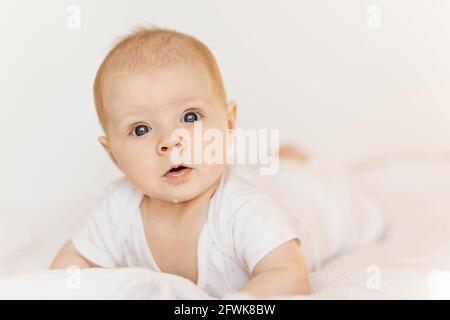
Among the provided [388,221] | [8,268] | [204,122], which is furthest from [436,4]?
[8,268]

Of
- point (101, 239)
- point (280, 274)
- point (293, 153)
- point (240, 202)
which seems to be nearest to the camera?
point (280, 274)

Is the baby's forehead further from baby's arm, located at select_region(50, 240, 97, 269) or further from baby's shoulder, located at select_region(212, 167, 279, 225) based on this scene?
baby's arm, located at select_region(50, 240, 97, 269)

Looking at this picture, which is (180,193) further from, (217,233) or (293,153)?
(293,153)

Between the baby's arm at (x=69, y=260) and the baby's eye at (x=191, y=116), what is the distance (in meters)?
0.32

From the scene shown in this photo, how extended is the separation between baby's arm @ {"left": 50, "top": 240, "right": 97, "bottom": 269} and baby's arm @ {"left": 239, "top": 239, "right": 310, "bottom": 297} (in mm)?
321

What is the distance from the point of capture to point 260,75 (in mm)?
1827

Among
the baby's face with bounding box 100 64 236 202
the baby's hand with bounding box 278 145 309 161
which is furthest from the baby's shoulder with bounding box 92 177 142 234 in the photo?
the baby's hand with bounding box 278 145 309 161

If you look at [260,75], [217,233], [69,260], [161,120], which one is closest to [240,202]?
[217,233]

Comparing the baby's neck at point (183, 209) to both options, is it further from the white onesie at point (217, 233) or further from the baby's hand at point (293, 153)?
the baby's hand at point (293, 153)

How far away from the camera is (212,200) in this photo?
3.58 ft

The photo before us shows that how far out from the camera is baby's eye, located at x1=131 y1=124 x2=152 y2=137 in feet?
3.38

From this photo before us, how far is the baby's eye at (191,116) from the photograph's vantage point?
3.36ft

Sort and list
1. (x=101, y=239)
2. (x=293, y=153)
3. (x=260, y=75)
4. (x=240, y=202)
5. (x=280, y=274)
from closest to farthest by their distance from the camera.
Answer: (x=280, y=274) → (x=240, y=202) → (x=101, y=239) → (x=293, y=153) → (x=260, y=75)

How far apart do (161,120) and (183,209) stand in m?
0.17
